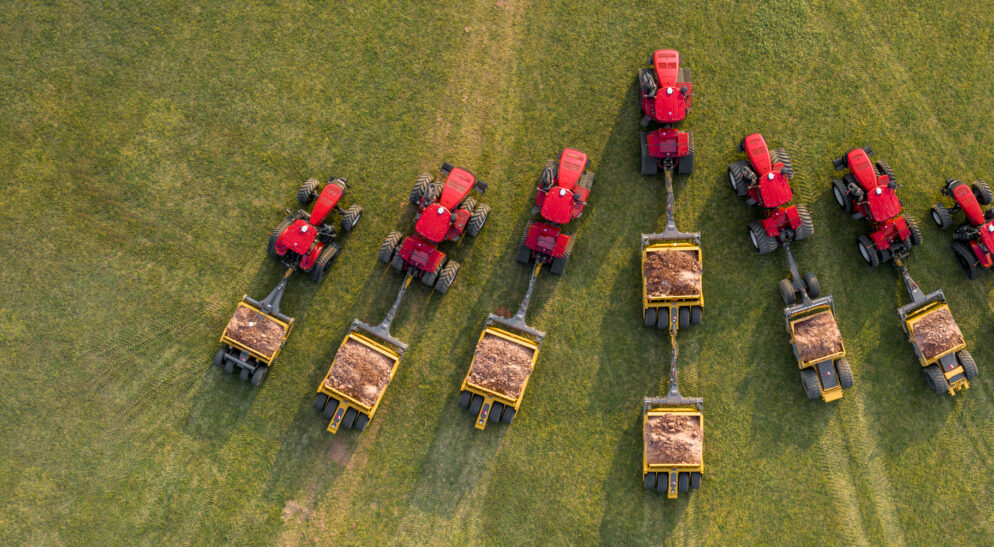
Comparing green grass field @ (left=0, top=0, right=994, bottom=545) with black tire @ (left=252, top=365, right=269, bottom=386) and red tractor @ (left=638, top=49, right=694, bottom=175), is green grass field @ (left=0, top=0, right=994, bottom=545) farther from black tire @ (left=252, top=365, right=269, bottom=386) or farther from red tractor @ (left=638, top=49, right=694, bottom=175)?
red tractor @ (left=638, top=49, right=694, bottom=175)

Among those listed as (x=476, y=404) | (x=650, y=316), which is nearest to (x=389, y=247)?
(x=476, y=404)

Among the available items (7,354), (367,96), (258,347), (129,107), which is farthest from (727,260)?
(7,354)

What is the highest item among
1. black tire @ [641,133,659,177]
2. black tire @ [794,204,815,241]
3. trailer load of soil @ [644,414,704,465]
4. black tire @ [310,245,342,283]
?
black tire @ [641,133,659,177]

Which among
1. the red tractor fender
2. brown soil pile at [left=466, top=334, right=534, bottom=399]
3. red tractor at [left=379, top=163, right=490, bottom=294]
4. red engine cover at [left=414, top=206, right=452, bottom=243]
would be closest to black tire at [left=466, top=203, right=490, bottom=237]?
red tractor at [left=379, top=163, right=490, bottom=294]

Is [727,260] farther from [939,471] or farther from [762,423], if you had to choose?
[939,471]

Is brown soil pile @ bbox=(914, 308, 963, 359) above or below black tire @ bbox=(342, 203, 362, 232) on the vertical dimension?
above

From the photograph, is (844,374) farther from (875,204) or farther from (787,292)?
(875,204)
